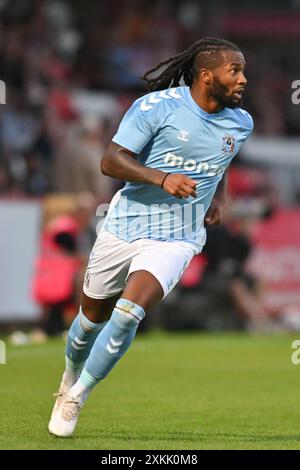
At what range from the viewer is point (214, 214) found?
8484mm

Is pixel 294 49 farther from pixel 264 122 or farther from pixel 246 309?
pixel 246 309

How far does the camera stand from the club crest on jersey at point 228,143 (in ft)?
25.9

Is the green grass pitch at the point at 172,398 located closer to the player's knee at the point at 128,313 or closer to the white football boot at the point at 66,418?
the white football boot at the point at 66,418

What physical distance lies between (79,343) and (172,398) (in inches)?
87.1

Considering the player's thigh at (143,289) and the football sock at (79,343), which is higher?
the player's thigh at (143,289)

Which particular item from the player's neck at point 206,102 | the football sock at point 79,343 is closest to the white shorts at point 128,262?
the football sock at point 79,343

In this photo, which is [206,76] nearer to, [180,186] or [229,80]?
[229,80]

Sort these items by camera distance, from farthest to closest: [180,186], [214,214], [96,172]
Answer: [96,172] < [214,214] < [180,186]

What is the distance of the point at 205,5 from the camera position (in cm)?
2358

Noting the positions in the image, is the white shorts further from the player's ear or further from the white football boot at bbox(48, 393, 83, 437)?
the player's ear

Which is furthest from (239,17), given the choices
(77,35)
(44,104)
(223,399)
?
(223,399)

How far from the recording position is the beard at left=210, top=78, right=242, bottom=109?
7.78 meters

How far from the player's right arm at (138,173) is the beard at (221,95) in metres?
0.67

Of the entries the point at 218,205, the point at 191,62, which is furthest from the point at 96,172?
the point at 191,62
